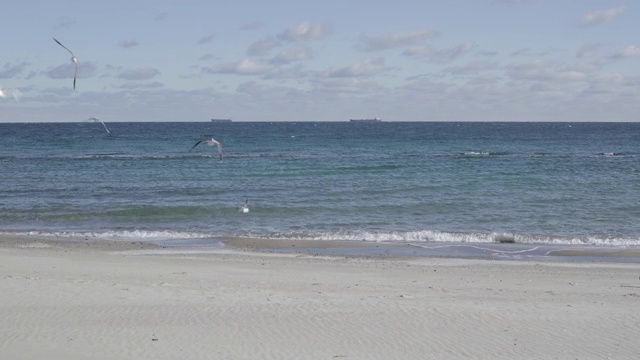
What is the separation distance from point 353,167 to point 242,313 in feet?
98.0

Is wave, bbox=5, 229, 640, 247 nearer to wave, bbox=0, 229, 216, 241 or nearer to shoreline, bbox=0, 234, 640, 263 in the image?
wave, bbox=0, 229, 216, 241

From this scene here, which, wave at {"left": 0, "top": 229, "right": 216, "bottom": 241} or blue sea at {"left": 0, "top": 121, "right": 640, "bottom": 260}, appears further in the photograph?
blue sea at {"left": 0, "top": 121, "right": 640, "bottom": 260}

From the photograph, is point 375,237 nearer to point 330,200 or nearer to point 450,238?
point 450,238

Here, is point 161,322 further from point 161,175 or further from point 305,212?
point 161,175

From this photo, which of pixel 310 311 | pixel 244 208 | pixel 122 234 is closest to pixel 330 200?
pixel 244 208

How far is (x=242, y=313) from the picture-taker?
32.7 ft

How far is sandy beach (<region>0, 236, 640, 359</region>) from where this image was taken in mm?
8578

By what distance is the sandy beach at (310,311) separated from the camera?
8.58 metres

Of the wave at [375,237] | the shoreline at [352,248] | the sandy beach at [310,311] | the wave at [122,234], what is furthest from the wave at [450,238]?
the sandy beach at [310,311]

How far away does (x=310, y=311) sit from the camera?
1016cm

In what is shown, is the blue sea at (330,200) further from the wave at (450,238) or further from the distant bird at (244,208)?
the distant bird at (244,208)

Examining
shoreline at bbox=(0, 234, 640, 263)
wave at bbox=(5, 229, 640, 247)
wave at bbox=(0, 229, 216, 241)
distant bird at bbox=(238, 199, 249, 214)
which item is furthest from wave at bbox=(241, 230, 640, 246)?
distant bird at bbox=(238, 199, 249, 214)

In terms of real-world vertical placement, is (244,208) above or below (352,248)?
above

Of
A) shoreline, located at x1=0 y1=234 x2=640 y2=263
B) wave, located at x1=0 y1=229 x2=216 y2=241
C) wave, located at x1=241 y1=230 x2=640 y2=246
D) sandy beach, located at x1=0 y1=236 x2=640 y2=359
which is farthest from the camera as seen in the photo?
wave, located at x1=0 y1=229 x2=216 y2=241
